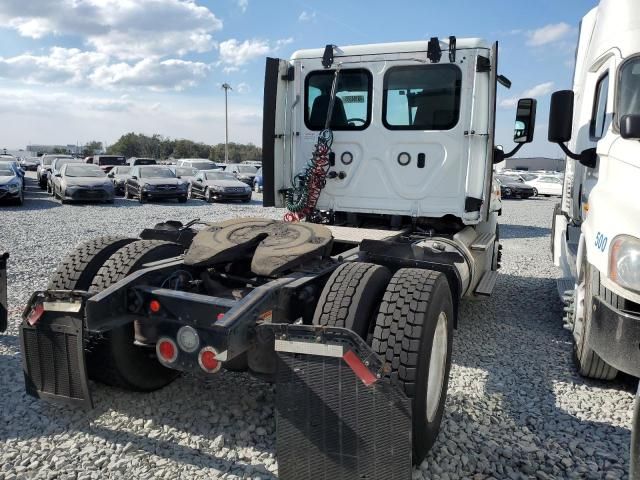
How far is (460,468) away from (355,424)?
0.87 m

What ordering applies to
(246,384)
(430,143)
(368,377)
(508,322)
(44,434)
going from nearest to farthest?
(368,377) < (44,434) < (246,384) < (430,143) < (508,322)

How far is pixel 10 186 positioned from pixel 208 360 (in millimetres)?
17918

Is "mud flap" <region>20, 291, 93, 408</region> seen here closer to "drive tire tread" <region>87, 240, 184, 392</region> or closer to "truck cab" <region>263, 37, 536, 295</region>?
"drive tire tread" <region>87, 240, 184, 392</region>

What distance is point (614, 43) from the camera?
14.5 feet

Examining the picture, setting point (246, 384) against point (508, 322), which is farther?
point (508, 322)

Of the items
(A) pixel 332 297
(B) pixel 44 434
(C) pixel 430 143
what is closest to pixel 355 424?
(A) pixel 332 297

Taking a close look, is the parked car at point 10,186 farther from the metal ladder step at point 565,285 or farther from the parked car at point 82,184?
the metal ladder step at point 565,285

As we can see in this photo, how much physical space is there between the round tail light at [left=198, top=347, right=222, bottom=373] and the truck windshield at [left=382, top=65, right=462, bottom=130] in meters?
3.59

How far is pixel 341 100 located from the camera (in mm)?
5684

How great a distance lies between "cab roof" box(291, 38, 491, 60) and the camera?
16.7 ft

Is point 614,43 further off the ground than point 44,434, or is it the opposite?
point 614,43

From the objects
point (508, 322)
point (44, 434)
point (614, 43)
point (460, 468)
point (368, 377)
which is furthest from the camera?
point (508, 322)

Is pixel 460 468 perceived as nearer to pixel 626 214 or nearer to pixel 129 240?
pixel 626 214

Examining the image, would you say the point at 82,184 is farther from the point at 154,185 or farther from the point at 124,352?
the point at 124,352
